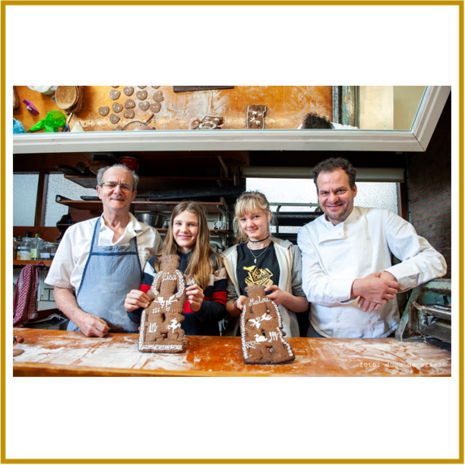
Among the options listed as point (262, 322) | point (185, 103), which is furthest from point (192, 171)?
point (262, 322)

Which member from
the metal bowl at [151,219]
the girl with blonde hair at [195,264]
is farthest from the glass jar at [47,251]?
the girl with blonde hair at [195,264]

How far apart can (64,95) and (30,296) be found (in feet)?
9.37

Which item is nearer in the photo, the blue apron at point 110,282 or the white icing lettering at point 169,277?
the white icing lettering at point 169,277

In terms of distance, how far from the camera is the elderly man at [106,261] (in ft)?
5.42

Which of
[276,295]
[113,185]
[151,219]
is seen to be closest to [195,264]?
[276,295]

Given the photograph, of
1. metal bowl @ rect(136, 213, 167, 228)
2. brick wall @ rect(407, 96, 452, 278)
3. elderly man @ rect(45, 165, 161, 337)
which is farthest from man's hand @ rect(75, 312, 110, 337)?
brick wall @ rect(407, 96, 452, 278)

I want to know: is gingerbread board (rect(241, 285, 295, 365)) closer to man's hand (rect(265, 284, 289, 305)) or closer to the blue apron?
man's hand (rect(265, 284, 289, 305))

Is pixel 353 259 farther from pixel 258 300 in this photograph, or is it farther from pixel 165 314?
pixel 165 314

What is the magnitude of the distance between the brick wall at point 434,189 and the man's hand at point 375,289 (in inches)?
87.5

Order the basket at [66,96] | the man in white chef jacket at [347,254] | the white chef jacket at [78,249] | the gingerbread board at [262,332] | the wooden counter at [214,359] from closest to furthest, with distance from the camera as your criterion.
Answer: the wooden counter at [214,359], the gingerbread board at [262,332], the man in white chef jacket at [347,254], the white chef jacket at [78,249], the basket at [66,96]

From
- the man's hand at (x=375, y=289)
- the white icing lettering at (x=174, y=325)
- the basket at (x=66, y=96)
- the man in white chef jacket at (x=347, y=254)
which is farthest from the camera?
the basket at (x=66, y=96)

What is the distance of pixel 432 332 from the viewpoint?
1.33 m

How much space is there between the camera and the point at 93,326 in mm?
1497

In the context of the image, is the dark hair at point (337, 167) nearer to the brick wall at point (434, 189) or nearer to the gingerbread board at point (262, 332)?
the gingerbread board at point (262, 332)
